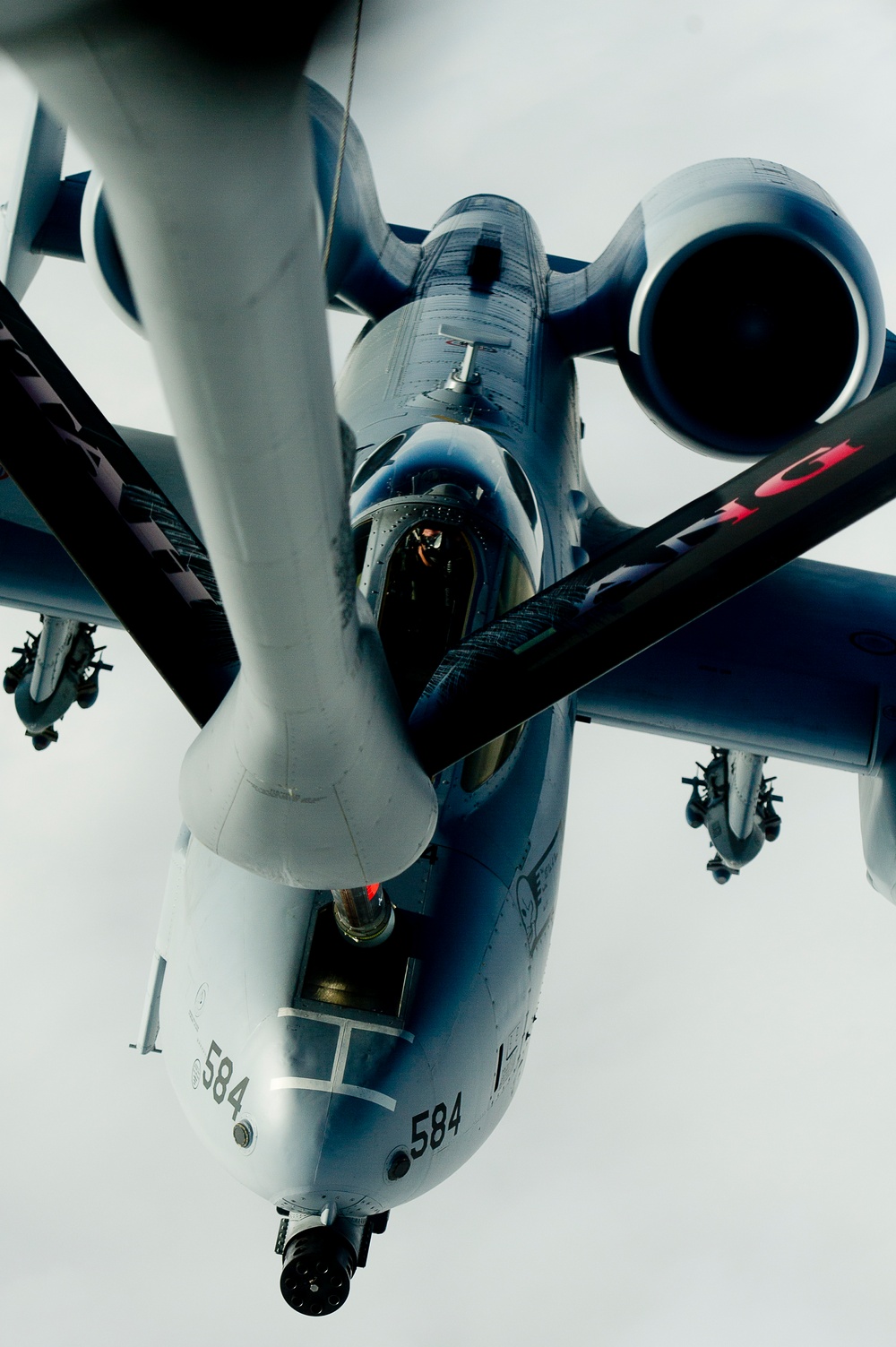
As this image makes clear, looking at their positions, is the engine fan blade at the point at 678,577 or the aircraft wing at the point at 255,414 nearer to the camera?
the aircraft wing at the point at 255,414

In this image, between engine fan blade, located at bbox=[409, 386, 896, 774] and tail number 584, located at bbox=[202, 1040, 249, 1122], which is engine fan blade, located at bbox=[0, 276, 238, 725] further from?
tail number 584, located at bbox=[202, 1040, 249, 1122]

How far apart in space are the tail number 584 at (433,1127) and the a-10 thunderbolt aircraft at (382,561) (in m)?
0.01

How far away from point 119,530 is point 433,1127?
9.26 feet

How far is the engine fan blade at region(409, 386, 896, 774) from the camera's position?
3410 mm

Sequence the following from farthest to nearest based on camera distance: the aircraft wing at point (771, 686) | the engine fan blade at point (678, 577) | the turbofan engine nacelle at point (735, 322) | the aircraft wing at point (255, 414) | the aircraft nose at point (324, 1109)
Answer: the turbofan engine nacelle at point (735, 322) → the aircraft wing at point (771, 686) → the aircraft nose at point (324, 1109) → the engine fan blade at point (678, 577) → the aircraft wing at point (255, 414)

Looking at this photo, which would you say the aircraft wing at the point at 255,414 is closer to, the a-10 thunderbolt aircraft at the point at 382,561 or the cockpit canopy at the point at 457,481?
the a-10 thunderbolt aircraft at the point at 382,561

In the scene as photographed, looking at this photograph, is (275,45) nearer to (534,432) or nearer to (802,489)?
(802,489)

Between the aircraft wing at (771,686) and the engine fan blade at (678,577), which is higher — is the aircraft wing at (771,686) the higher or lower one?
the higher one

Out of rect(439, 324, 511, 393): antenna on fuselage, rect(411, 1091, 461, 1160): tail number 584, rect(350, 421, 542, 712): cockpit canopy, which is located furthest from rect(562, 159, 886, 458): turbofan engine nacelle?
rect(411, 1091, 461, 1160): tail number 584

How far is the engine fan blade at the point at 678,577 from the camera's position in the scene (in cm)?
341

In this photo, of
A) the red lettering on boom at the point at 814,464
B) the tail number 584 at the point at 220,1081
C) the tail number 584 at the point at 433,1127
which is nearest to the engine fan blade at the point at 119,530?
the red lettering on boom at the point at 814,464

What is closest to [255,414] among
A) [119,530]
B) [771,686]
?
[119,530]

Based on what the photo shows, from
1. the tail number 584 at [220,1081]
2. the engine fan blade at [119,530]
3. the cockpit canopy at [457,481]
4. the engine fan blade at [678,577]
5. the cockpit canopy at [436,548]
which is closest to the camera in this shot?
the engine fan blade at [119,530]

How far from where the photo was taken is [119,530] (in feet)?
10.8
